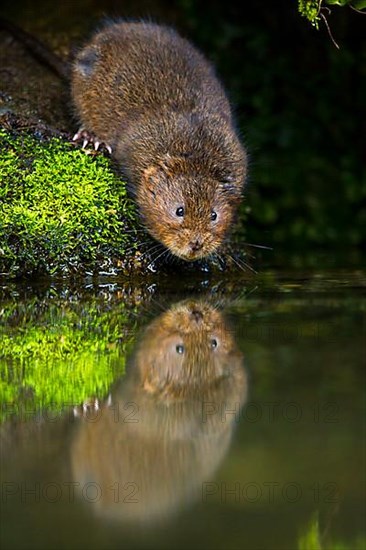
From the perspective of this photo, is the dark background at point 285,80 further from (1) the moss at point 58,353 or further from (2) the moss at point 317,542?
(2) the moss at point 317,542

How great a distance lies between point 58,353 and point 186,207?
1768 millimetres

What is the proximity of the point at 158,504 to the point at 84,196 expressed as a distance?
352cm

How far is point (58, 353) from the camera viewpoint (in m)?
3.99

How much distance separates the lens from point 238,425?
10.0ft

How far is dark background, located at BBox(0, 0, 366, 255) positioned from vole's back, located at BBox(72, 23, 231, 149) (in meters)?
1.18

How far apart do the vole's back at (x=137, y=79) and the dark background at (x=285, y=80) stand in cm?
118

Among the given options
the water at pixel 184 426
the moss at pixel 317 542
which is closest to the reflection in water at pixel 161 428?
the water at pixel 184 426

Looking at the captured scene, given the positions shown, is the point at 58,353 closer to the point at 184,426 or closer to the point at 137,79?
the point at 184,426

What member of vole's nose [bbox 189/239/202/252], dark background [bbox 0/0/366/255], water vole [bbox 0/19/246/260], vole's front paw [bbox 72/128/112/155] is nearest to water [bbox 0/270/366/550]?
vole's nose [bbox 189/239/202/252]

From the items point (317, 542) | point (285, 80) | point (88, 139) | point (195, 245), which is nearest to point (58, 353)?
point (195, 245)

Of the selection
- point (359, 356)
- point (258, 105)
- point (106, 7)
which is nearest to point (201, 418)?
point (359, 356)

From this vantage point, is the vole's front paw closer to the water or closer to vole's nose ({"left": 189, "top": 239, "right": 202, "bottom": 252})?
vole's nose ({"left": 189, "top": 239, "right": 202, "bottom": 252})

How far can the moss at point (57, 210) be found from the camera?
566 centimetres

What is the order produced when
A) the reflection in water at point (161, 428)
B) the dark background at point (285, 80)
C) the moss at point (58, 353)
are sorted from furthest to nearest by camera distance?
the dark background at point (285, 80)
the moss at point (58, 353)
the reflection in water at point (161, 428)
